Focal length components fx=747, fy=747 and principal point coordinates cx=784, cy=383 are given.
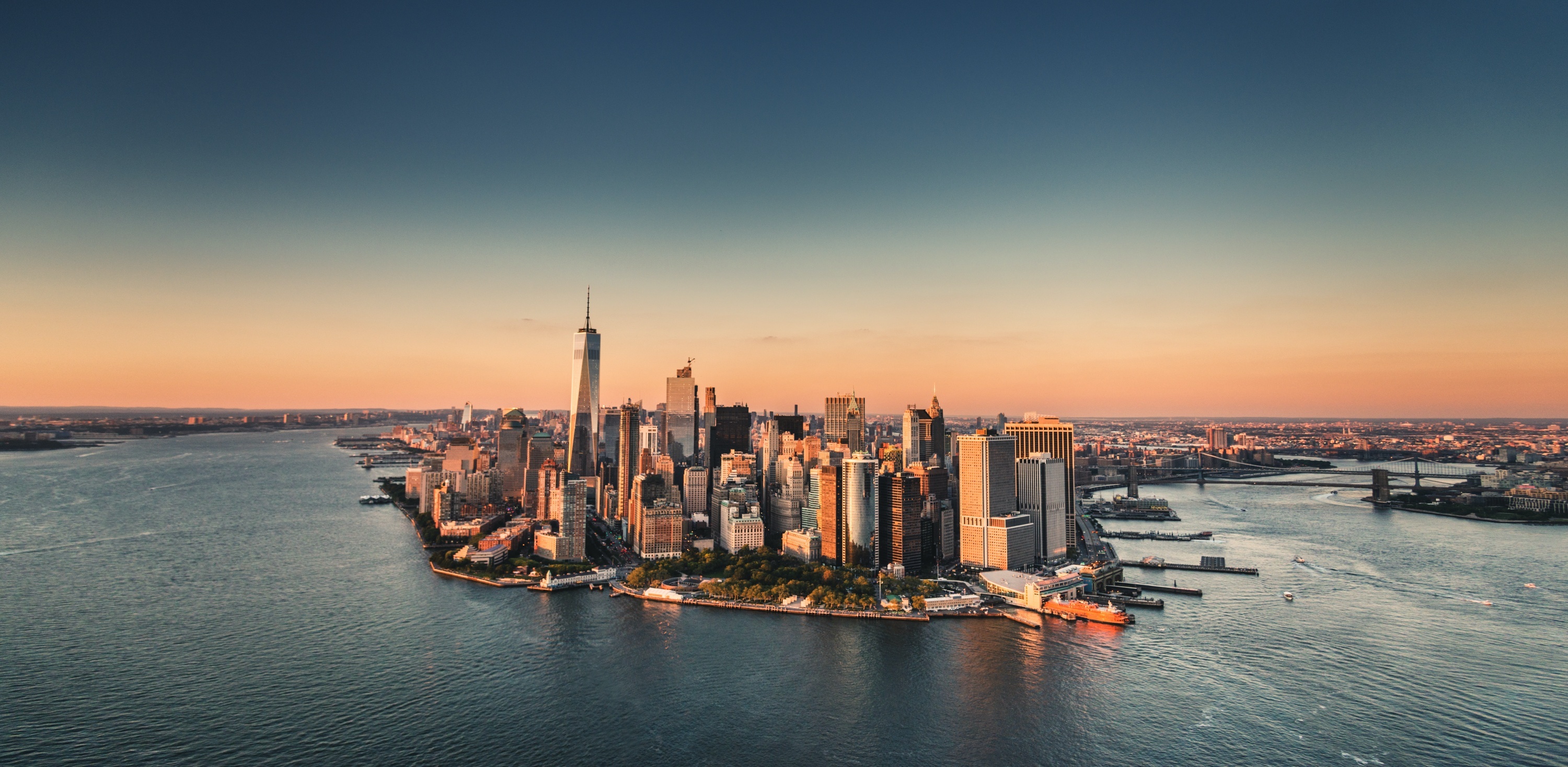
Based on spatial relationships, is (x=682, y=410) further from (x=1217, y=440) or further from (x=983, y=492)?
(x=1217, y=440)

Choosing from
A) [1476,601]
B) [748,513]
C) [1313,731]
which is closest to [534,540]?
[748,513]

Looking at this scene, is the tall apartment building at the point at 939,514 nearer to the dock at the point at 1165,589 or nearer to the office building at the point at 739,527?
the office building at the point at 739,527

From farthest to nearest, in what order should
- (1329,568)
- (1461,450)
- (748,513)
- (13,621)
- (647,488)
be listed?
1. (1461,450)
2. (748,513)
3. (647,488)
4. (1329,568)
5. (13,621)

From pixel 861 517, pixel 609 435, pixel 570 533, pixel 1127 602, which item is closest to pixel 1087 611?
pixel 1127 602

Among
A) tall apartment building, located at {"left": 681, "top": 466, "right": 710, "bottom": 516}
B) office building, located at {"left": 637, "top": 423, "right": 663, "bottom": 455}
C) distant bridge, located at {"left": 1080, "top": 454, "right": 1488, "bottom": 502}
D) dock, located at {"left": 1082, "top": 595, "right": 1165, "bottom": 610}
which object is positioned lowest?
dock, located at {"left": 1082, "top": 595, "right": 1165, "bottom": 610}

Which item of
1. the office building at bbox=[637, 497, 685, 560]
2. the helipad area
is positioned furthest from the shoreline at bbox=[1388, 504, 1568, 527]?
the office building at bbox=[637, 497, 685, 560]

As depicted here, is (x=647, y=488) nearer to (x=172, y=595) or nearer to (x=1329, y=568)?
(x=172, y=595)

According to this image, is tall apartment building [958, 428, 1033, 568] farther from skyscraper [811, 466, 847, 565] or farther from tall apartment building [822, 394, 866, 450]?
tall apartment building [822, 394, 866, 450]
